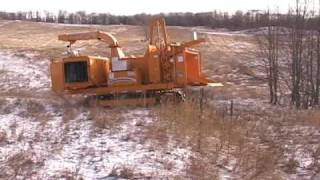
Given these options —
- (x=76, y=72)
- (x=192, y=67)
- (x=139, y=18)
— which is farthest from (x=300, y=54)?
(x=139, y=18)

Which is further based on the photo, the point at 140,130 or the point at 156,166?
the point at 140,130

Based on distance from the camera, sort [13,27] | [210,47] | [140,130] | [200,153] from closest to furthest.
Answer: [200,153], [140,130], [210,47], [13,27]

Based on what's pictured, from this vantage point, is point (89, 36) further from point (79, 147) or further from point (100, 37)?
point (79, 147)

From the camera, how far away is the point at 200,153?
10859mm

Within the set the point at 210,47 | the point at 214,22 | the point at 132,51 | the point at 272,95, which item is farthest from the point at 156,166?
the point at 214,22

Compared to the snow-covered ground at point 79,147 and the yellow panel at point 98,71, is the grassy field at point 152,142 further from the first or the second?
the yellow panel at point 98,71

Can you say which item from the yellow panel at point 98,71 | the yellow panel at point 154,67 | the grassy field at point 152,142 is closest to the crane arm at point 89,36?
the yellow panel at point 98,71

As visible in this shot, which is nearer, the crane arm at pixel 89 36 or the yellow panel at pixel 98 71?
the yellow panel at pixel 98 71

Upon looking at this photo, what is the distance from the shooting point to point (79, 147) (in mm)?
11047

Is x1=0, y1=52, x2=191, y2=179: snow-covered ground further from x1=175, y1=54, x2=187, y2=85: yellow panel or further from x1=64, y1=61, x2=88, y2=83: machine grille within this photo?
x1=175, y1=54, x2=187, y2=85: yellow panel

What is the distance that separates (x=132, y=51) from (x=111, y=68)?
70.8 ft

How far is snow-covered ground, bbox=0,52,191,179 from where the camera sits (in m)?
9.39

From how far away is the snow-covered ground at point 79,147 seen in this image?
939 centimetres

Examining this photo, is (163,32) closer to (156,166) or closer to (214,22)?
(156,166)
